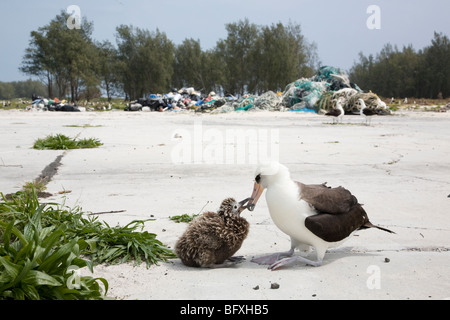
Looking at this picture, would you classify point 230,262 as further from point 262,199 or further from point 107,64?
point 107,64

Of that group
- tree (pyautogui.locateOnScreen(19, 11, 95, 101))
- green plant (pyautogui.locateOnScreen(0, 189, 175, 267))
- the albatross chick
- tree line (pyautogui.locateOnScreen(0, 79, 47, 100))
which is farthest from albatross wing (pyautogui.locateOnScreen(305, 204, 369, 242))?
tree line (pyautogui.locateOnScreen(0, 79, 47, 100))

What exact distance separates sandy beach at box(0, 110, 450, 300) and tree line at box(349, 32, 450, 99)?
55.0 metres

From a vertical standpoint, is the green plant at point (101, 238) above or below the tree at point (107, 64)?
below

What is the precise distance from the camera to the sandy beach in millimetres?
3252

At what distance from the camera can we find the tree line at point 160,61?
60875 millimetres

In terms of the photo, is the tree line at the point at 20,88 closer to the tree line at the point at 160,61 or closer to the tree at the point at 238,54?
the tree line at the point at 160,61

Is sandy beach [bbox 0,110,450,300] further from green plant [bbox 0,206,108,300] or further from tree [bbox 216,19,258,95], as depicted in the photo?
tree [bbox 216,19,258,95]

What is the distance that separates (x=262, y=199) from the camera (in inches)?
239

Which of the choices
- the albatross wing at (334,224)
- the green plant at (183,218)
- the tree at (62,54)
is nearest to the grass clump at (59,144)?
the green plant at (183,218)

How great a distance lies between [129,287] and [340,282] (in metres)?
1.54

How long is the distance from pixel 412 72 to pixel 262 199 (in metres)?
70.0

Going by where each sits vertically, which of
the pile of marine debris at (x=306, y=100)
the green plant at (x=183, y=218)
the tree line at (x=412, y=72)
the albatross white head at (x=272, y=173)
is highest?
the tree line at (x=412, y=72)

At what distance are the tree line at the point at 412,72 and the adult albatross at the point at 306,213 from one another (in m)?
61.1
